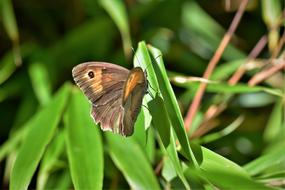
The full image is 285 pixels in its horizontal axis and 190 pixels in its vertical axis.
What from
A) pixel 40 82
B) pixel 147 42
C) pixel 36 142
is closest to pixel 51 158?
pixel 36 142

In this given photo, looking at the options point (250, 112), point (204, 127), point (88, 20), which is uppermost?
point (88, 20)

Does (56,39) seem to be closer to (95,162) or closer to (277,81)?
(277,81)

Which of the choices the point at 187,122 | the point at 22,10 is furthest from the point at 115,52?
the point at 187,122

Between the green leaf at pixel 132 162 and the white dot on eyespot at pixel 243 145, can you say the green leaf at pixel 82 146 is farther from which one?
the white dot on eyespot at pixel 243 145

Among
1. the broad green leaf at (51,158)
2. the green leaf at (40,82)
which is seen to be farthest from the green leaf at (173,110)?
the green leaf at (40,82)

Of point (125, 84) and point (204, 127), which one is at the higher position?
point (125, 84)

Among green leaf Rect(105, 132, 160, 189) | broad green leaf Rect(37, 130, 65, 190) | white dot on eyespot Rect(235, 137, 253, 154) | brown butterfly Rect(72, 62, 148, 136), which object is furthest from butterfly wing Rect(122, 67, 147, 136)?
white dot on eyespot Rect(235, 137, 253, 154)
